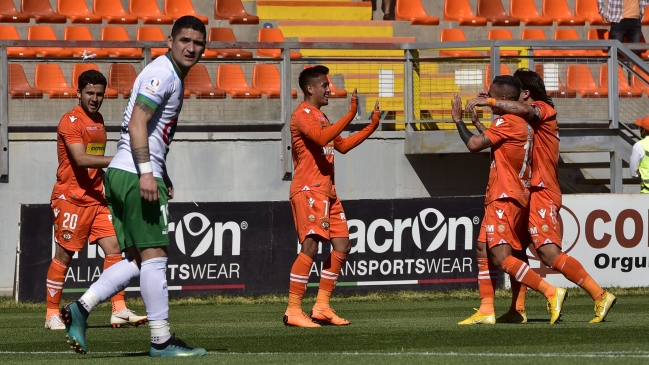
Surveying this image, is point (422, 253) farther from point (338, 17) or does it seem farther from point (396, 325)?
point (338, 17)

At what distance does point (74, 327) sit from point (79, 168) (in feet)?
12.3

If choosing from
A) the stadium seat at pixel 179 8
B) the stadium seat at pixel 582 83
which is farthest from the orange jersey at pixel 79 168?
the stadium seat at pixel 179 8

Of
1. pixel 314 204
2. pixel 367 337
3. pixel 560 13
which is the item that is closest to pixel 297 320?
pixel 314 204

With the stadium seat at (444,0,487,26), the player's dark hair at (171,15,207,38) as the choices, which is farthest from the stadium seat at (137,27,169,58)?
the player's dark hair at (171,15,207,38)

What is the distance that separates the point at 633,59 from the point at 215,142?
589 cm

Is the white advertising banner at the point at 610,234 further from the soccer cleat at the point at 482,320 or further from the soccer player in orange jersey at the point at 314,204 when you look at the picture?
the soccer player in orange jersey at the point at 314,204

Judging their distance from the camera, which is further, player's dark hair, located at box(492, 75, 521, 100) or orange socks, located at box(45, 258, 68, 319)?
orange socks, located at box(45, 258, 68, 319)

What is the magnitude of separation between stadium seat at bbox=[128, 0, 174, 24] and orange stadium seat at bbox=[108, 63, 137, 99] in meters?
3.82

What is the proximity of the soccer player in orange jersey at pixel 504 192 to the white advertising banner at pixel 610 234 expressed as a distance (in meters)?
4.94

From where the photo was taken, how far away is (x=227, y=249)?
1409 centimetres

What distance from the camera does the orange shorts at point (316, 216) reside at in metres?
10.0

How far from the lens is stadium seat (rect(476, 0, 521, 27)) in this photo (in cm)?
2148

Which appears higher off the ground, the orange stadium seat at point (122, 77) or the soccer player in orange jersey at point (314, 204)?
the orange stadium seat at point (122, 77)

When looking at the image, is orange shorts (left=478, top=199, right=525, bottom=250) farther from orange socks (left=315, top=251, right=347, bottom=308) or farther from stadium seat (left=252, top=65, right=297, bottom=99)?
stadium seat (left=252, top=65, right=297, bottom=99)
